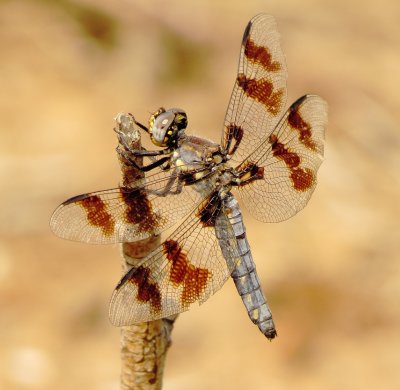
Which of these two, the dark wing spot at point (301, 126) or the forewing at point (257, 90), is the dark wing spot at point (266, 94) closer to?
the forewing at point (257, 90)

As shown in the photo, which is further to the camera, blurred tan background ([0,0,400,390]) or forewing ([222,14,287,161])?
blurred tan background ([0,0,400,390])

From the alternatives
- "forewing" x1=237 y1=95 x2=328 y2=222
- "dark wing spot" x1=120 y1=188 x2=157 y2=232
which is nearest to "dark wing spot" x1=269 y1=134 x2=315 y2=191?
"forewing" x1=237 y1=95 x2=328 y2=222

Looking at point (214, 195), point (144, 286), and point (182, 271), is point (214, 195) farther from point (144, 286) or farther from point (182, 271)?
point (144, 286)

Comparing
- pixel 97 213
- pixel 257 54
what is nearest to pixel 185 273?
pixel 97 213

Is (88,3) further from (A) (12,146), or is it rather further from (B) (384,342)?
(B) (384,342)

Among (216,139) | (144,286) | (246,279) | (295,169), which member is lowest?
(144,286)

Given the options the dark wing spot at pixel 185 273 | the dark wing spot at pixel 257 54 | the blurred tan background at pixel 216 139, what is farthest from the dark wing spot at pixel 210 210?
the blurred tan background at pixel 216 139

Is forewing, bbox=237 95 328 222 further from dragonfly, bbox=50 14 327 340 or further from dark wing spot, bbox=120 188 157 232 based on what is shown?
dark wing spot, bbox=120 188 157 232
